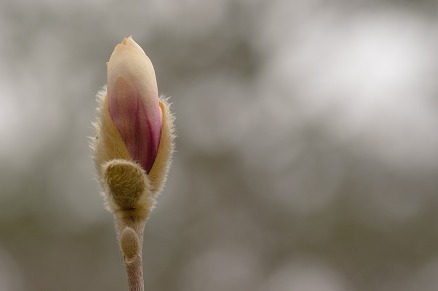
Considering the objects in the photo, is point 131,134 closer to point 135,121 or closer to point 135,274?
point 135,121

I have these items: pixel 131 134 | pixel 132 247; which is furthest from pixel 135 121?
pixel 132 247

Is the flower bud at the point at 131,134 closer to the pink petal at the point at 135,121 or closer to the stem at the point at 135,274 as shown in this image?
the pink petal at the point at 135,121

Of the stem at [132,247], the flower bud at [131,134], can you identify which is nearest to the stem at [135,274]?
the stem at [132,247]

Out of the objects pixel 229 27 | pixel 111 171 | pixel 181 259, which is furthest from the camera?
pixel 229 27

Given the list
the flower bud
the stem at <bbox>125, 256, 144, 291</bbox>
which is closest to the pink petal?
the flower bud

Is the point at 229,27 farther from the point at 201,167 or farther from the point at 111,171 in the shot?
the point at 111,171

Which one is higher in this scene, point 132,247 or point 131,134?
point 131,134

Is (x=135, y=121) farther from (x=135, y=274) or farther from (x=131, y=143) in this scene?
(x=135, y=274)

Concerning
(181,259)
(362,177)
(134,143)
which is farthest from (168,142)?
(362,177)

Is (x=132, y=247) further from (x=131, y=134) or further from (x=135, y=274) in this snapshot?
(x=131, y=134)

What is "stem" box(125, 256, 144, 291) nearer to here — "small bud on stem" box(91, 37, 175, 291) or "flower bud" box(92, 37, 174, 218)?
"small bud on stem" box(91, 37, 175, 291)

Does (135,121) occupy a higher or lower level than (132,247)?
higher
